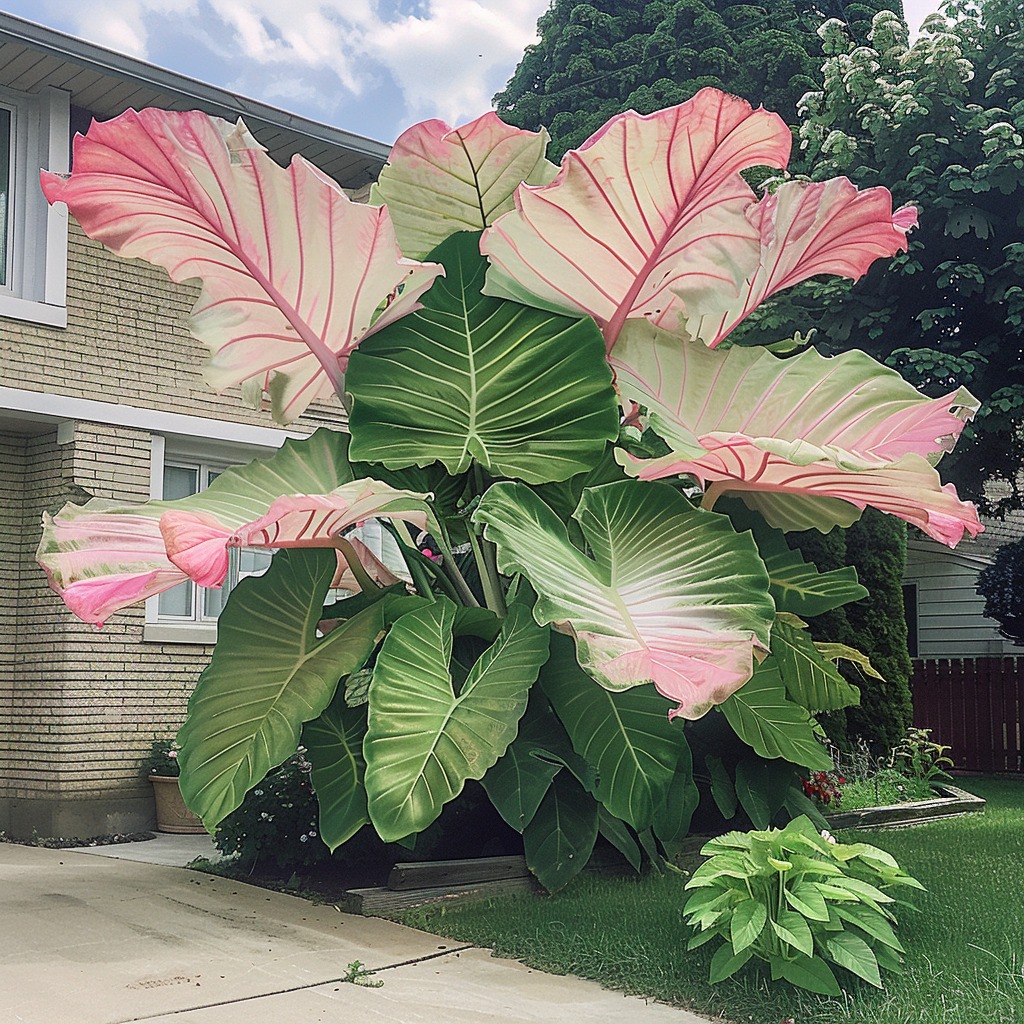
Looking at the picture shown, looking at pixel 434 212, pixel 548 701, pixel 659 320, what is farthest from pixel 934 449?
pixel 434 212

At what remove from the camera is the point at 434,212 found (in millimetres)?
4980

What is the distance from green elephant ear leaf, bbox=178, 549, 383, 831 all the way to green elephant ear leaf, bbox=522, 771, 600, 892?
102 cm

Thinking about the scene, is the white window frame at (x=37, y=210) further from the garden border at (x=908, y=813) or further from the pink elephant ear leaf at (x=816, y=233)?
the garden border at (x=908, y=813)

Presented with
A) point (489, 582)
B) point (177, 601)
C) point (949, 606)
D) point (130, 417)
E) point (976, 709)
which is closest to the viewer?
point (489, 582)

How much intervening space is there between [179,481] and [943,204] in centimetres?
658

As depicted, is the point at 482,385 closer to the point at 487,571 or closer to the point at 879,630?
the point at 487,571

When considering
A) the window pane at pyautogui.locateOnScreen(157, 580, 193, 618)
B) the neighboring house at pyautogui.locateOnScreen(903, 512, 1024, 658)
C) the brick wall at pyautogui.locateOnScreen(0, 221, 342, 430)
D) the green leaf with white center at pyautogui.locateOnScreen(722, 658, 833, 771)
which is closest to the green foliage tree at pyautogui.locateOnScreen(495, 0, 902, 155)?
the neighboring house at pyautogui.locateOnScreen(903, 512, 1024, 658)

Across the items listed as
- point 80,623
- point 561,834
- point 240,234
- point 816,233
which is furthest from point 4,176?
point 561,834

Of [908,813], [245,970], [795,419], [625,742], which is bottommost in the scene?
[908,813]

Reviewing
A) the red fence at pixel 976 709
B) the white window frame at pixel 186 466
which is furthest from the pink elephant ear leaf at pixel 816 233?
the red fence at pixel 976 709

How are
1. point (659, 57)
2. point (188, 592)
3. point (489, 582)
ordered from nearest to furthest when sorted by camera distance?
1. point (489, 582)
2. point (188, 592)
3. point (659, 57)

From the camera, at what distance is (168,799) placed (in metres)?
7.82

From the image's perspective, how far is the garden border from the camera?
7.23 m

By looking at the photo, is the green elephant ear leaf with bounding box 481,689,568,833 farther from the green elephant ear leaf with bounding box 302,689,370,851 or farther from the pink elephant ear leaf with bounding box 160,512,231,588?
the pink elephant ear leaf with bounding box 160,512,231,588
